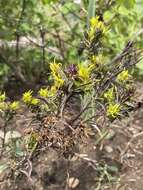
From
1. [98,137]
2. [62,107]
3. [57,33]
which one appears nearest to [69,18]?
[57,33]

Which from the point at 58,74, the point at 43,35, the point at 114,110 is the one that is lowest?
the point at 114,110

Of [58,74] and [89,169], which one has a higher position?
[58,74]

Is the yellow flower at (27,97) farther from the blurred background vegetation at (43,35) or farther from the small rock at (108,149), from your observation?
the blurred background vegetation at (43,35)

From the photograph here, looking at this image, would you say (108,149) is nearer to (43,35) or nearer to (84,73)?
(43,35)

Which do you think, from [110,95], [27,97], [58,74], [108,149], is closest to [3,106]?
[27,97]

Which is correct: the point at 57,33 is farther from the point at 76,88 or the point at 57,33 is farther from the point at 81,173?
the point at 76,88

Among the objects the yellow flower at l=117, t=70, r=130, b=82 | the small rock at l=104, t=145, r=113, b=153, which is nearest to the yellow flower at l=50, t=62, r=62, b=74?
the yellow flower at l=117, t=70, r=130, b=82

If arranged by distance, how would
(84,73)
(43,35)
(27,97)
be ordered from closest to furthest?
1. (84,73)
2. (27,97)
3. (43,35)
